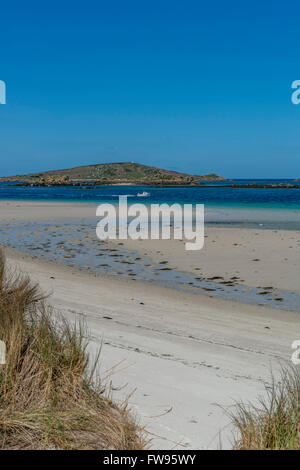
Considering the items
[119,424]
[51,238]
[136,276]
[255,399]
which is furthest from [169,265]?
[119,424]

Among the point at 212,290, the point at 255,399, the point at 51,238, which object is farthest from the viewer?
the point at 51,238

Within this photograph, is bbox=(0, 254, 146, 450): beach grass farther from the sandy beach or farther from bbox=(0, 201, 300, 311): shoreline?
bbox=(0, 201, 300, 311): shoreline

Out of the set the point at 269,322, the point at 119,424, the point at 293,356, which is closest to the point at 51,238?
the point at 269,322

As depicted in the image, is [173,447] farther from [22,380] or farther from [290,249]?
[290,249]

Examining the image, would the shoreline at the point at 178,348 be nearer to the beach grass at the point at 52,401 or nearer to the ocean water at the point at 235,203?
the beach grass at the point at 52,401

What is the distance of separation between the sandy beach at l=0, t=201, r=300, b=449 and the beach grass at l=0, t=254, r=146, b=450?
0.28 metres

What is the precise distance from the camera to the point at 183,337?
592 cm

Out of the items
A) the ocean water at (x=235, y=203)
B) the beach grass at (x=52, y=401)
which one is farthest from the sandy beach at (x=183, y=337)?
the ocean water at (x=235, y=203)

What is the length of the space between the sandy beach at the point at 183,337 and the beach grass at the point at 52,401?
28 cm

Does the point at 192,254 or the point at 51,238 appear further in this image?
the point at 51,238

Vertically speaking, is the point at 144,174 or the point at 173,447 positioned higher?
the point at 144,174

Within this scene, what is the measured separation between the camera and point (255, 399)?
3914 millimetres
